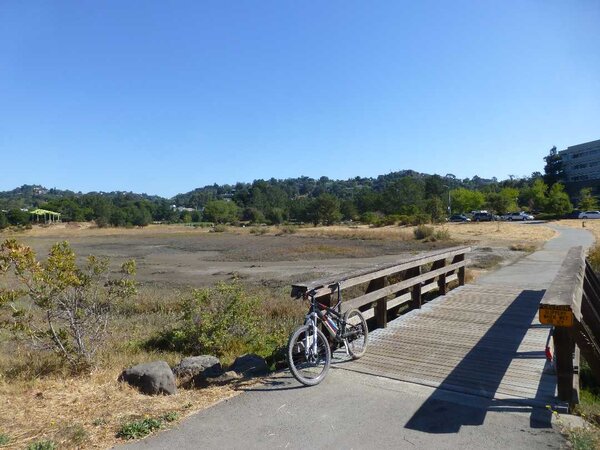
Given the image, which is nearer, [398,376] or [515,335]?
[398,376]

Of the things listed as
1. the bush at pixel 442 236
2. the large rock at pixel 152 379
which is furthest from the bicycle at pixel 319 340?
the bush at pixel 442 236

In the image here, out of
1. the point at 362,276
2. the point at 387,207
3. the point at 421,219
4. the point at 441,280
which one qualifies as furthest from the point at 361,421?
the point at 387,207

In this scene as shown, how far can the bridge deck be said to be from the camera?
210 inches

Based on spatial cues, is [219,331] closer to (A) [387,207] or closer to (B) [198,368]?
(B) [198,368]

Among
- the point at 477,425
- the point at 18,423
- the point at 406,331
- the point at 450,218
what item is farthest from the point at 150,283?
the point at 450,218

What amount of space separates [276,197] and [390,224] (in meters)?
83.4

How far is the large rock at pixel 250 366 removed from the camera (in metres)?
5.79

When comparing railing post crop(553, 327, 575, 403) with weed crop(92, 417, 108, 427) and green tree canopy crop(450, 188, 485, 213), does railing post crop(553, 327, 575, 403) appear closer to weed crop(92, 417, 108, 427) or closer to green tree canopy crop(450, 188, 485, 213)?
weed crop(92, 417, 108, 427)

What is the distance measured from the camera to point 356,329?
6504 millimetres

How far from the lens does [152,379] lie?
5383 mm

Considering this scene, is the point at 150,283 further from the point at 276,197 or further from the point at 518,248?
the point at 276,197

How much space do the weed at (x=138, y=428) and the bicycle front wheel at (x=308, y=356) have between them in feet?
4.91

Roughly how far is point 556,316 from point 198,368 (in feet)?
13.3

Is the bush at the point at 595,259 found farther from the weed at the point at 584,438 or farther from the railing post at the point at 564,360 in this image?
the weed at the point at 584,438
